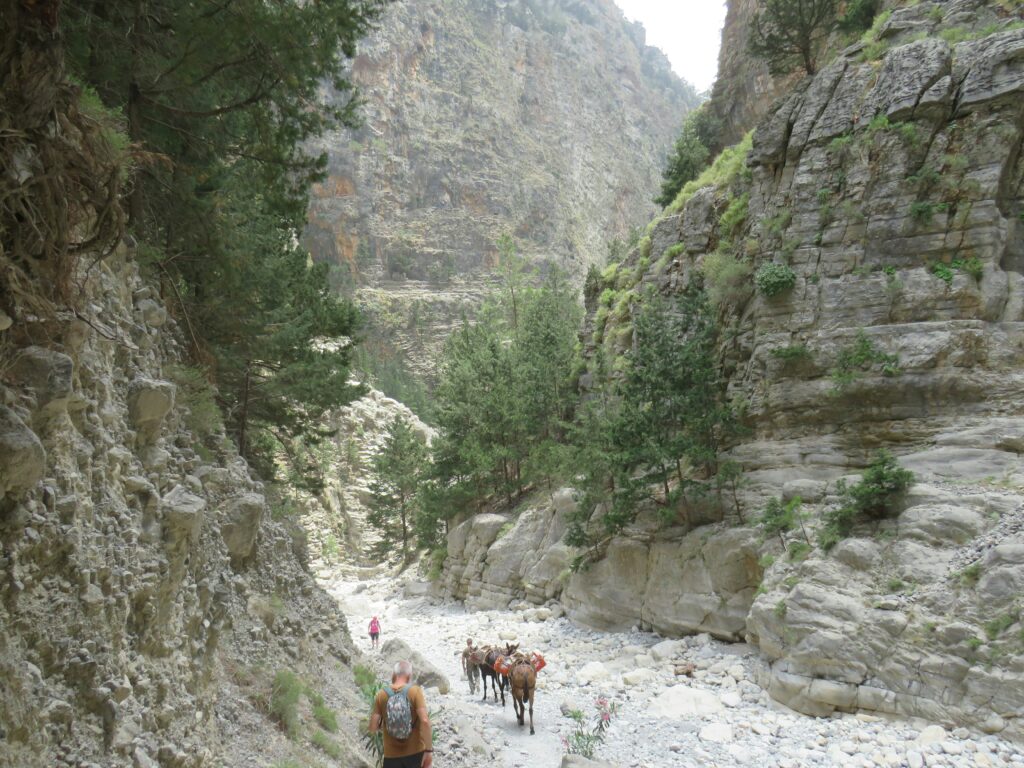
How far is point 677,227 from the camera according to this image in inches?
955

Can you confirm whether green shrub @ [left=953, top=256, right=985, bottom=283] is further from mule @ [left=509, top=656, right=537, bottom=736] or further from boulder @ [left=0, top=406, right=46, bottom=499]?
boulder @ [left=0, top=406, right=46, bottom=499]

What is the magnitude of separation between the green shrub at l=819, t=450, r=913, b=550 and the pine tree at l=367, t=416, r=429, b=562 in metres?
24.7

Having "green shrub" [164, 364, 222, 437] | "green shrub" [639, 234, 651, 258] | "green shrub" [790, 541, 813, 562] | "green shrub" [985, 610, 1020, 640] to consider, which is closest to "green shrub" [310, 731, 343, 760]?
"green shrub" [164, 364, 222, 437]

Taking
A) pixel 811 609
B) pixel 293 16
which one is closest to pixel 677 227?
pixel 811 609

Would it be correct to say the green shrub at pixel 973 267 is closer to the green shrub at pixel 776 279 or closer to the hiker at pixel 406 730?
the green shrub at pixel 776 279

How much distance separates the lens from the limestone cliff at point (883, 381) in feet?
39.6

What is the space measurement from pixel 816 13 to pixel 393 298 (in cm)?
5991

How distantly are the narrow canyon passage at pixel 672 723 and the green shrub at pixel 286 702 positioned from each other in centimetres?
292

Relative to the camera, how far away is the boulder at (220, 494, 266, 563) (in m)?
8.02

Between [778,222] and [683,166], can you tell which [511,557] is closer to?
[778,222]

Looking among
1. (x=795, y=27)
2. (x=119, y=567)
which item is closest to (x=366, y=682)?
(x=119, y=567)

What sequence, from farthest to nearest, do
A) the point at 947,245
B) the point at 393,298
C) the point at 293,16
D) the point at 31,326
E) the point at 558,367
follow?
the point at 393,298 → the point at 558,367 → the point at 947,245 → the point at 293,16 → the point at 31,326

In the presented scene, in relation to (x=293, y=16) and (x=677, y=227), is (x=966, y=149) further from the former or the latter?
(x=293, y=16)

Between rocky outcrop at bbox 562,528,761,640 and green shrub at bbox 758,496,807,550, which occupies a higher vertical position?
green shrub at bbox 758,496,807,550
